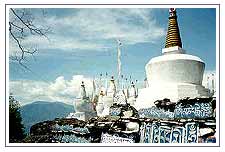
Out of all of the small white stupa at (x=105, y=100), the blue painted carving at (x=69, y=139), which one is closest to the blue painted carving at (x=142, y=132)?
the small white stupa at (x=105, y=100)

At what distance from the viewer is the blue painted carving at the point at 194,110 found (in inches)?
261

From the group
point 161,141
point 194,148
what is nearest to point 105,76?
point 161,141

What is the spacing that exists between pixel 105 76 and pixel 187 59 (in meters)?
1.41

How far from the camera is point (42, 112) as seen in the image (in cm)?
659

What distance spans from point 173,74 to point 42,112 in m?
2.30

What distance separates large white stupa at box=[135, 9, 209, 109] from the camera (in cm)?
689

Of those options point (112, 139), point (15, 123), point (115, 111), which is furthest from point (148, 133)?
point (15, 123)

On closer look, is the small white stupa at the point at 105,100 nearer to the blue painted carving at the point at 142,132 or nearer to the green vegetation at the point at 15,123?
the blue painted carving at the point at 142,132

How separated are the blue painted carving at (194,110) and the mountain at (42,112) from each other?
180 centimetres

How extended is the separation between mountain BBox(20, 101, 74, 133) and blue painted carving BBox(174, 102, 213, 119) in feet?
5.91

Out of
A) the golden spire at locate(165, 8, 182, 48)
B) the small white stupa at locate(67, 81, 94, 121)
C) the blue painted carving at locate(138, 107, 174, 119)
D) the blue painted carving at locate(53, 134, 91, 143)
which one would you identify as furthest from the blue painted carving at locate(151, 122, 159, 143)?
the golden spire at locate(165, 8, 182, 48)

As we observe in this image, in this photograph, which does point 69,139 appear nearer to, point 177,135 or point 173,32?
point 177,135

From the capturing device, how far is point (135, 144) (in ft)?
21.5
